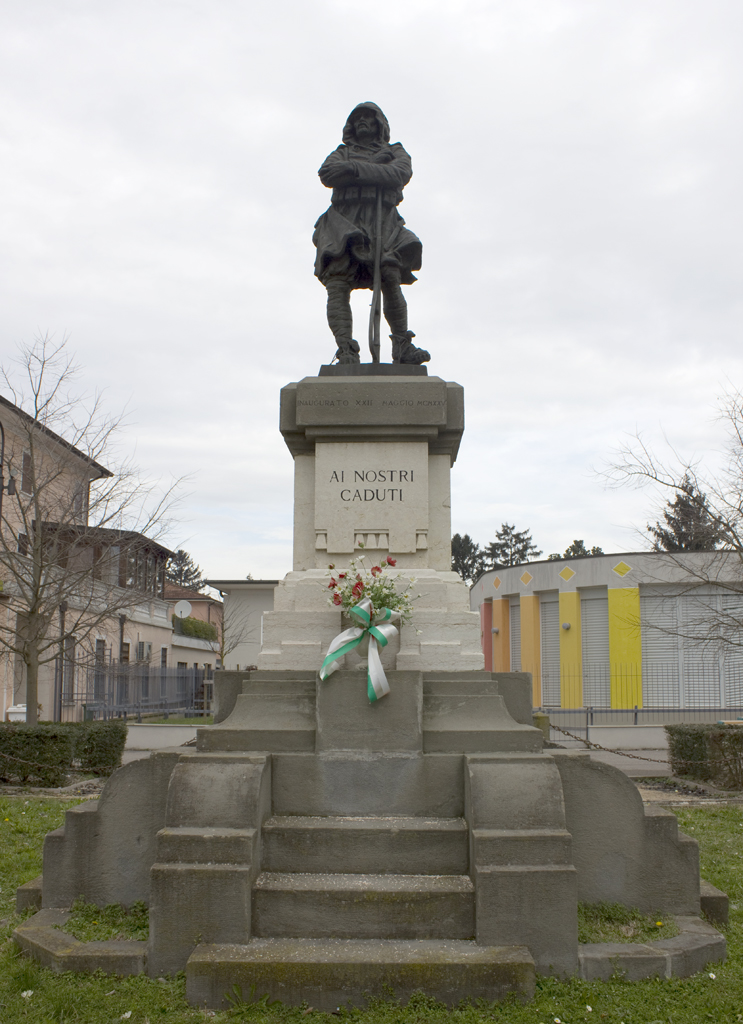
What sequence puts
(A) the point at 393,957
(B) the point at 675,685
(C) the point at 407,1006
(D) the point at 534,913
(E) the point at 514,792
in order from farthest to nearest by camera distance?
(B) the point at 675,685 < (E) the point at 514,792 < (D) the point at 534,913 < (A) the point at 393,957 < (C) the point at 407,1006

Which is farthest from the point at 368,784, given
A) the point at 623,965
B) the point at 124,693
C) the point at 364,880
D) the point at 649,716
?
the point at 124,693

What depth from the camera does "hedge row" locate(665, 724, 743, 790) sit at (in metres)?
12.8

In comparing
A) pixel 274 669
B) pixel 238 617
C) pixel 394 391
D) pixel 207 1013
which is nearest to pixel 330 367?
pixel 394 391

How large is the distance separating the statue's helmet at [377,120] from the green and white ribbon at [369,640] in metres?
4.65

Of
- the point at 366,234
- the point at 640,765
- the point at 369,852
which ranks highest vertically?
the point at 366,234

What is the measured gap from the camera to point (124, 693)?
2373 centimetres

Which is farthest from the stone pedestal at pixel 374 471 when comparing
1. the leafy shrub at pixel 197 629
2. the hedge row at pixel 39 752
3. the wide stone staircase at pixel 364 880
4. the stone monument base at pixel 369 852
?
the leafy shrub at pixel 197 629

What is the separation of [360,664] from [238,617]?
29340 millimetres

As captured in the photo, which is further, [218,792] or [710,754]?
[710,754]

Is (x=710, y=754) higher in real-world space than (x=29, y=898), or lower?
lower

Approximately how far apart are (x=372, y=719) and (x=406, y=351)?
3.65 metres

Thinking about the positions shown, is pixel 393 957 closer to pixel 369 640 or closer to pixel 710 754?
pixel 369 640

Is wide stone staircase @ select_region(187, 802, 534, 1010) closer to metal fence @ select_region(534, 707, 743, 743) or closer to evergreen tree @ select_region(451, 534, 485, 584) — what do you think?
metal fence @ select_region(534, 707, 743, 743)

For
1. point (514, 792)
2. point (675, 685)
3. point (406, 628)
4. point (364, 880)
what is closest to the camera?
point (364, 880)
